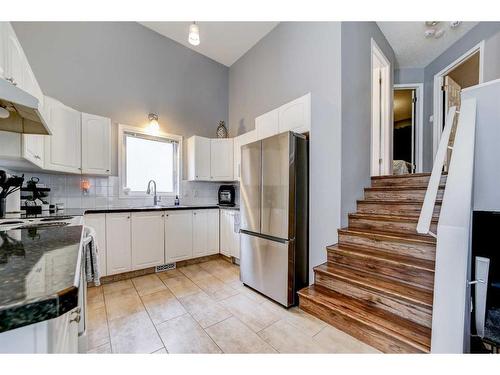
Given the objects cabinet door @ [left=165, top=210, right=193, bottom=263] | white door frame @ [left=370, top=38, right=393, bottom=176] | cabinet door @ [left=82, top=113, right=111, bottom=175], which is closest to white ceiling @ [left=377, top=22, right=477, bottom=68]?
white door frame @ [left=370, top=38, right=393, bottom=176]

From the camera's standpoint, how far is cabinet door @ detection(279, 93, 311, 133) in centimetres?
241

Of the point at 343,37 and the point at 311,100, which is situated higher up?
the point at 343,37

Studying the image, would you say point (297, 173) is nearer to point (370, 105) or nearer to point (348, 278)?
point (348, 278)

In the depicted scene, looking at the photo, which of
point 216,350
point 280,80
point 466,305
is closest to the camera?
point 466,305

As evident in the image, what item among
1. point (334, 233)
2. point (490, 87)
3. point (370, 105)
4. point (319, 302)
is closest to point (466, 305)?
point (319, 302)

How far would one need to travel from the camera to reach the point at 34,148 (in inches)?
70.6

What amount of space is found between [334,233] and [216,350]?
5.04ft

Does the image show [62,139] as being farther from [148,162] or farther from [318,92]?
[318,92]

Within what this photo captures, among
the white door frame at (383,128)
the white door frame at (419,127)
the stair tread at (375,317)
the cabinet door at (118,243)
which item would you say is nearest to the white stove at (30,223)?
the cabinet door at (118,243)

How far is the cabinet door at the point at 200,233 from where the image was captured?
10.3 feet

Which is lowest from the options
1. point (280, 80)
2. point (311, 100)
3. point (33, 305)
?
point (33, 305)

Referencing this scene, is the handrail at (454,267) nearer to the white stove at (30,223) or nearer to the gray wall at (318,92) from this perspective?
the gray wall at (318,92)

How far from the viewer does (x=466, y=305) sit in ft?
3.62

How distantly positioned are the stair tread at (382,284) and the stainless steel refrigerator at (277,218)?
1.09 feet
